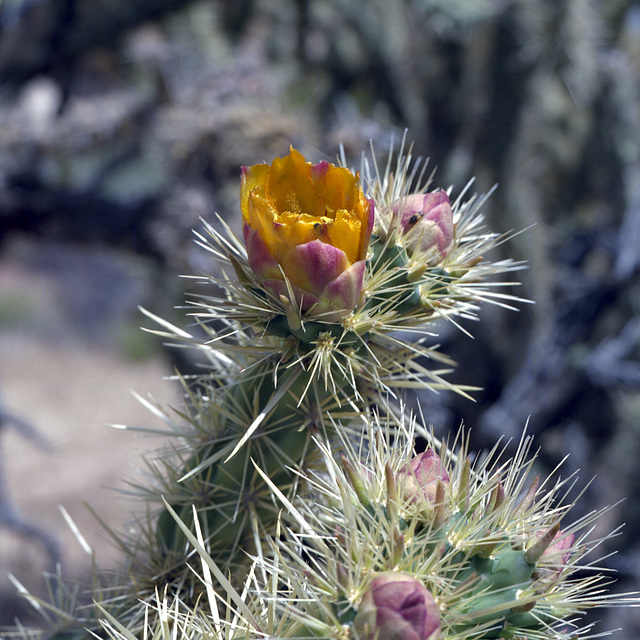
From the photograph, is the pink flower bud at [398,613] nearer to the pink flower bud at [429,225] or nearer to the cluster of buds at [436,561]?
the cluster of buds at [436,561]

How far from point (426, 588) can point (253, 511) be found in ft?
1.55

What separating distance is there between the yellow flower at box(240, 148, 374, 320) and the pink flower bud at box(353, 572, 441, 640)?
0.37 meters

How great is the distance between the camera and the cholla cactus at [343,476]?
729 millimetres

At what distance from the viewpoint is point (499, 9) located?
13.1ft

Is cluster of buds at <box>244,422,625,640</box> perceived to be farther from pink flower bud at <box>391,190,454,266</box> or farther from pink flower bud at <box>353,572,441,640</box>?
pink flower bud at <box>391,190,454,266</box>

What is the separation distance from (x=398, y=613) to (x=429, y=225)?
21.7 inches

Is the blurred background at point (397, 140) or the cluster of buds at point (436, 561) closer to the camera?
the cluster of buds at point (436, 561)

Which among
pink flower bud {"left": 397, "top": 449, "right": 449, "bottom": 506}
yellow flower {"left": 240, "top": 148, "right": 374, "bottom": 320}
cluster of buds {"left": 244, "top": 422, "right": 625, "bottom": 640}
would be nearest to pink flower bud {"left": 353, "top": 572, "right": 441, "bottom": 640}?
cluster of buds {"left": 244, "top": 422, "right": 625, "bottom": 640}

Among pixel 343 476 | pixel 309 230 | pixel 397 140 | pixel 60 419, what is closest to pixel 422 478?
pixel 343 476

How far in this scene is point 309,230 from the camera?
0.85 meters

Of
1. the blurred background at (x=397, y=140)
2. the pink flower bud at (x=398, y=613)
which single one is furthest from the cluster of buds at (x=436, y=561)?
the blurred background at (x=397, y=140)

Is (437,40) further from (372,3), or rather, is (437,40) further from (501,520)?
(501,520)

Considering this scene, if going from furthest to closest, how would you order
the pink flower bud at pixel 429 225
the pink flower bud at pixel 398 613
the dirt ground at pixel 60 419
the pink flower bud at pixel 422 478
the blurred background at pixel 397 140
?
the dirt ground at pixel 60 419
the blurred background at pixel 397 140
the pink flower bud at pixel 429 225
the pink flower bud at pixel 422 478
the pink flower bud at pixel 398 613

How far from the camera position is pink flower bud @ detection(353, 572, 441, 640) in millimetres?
641
